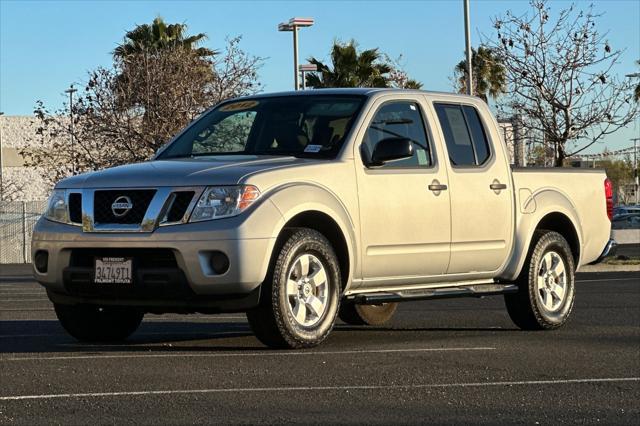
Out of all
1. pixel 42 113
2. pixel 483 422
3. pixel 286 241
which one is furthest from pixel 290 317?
pixel 42 113

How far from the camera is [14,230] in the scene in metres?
39.9

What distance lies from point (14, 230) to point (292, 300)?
31.9 metres

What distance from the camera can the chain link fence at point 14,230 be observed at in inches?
1570

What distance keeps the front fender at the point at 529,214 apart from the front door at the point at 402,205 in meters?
0.94

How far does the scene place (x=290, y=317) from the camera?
9117 mm

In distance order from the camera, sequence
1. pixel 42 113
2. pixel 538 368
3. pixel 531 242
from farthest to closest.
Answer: pixel 42 113
pixel 531 242
pixel 538 368

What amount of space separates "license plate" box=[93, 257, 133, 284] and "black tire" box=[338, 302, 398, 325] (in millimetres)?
3088

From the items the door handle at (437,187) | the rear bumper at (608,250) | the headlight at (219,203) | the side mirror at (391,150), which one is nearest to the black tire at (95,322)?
the headlight at (219,203)

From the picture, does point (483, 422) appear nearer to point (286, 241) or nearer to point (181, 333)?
point (286, 241)

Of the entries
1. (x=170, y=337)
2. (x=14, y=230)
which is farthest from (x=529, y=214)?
(x=14, y=230)

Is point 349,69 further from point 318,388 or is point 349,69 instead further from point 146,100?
point 318,388

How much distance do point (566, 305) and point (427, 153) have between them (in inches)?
85.5

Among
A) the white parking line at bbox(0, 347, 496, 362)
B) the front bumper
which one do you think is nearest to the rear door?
the white parking line at bbox(0, 347, 496, 362)

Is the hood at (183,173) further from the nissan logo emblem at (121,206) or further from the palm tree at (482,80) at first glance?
the palm tree at (482,80)
